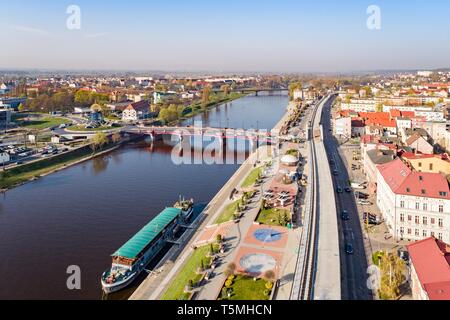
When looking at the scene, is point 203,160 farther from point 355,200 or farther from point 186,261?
point 186,261

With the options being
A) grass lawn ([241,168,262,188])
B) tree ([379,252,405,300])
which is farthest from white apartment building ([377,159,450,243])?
grass lawn ([241,168,262,188])

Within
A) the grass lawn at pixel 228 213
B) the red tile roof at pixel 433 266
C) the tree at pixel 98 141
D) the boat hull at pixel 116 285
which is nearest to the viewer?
the red tile roof at pixel 433 266

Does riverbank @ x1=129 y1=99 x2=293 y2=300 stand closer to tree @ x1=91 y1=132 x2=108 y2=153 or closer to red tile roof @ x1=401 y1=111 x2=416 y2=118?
tree @ x1=91 y1=132 x2=108 y2=153

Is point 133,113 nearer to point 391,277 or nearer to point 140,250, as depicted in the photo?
point 140,250

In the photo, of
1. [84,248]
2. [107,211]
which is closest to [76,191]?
[107,211]

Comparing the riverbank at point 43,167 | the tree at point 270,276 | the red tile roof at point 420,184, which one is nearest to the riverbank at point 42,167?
the riverbank at point 43,167

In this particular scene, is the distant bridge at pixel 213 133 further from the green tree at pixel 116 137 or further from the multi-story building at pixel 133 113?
the multi-story building at pixel 133 113

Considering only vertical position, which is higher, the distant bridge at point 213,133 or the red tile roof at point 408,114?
the red tile roof at point 408,114

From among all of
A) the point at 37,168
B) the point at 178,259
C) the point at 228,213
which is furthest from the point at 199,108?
the point at 178,259
